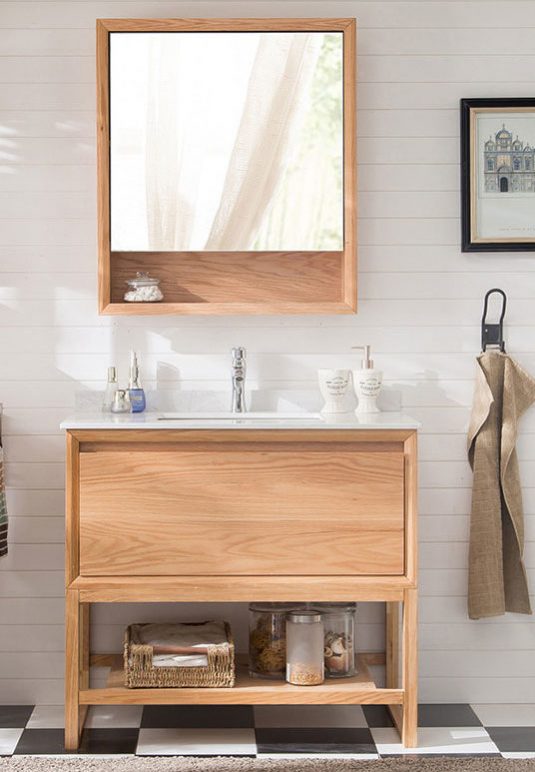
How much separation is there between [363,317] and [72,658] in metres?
1.31

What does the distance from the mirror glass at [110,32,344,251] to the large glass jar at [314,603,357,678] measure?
42.2 inches

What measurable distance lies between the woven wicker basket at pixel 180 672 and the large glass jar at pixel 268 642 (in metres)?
0.15

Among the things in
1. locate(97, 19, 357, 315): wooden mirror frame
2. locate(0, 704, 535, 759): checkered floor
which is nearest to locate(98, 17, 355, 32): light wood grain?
locate(97, 19, 357, 315): wooden mirror frame

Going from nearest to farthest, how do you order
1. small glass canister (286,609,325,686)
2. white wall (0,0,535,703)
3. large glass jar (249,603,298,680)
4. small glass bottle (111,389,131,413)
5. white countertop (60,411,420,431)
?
white countertop (60,411,420,431), small glass canister (286,609,325,686), large glass jar (249,603,298,680), small glass bottle (111,389,131,413), white wall (0,0,535,703)

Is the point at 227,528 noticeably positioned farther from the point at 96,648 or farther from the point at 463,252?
the point at 463,252

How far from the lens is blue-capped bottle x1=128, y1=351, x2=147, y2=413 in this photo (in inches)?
119

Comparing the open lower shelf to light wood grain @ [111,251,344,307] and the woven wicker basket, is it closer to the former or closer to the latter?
the woven wicker basket

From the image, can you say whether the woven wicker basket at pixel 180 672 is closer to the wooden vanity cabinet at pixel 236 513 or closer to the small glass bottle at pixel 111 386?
the wooden vanity cabinet at pixel 236 513

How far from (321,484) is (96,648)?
3.19 feet

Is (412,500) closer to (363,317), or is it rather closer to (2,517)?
(363,317)

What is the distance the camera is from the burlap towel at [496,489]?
3.05 m

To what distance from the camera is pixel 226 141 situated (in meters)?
3.06

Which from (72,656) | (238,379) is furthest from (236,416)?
(72,656)

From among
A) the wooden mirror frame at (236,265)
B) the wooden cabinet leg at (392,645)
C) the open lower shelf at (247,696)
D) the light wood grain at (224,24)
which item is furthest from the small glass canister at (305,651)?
the light wood grain at (224,24)
